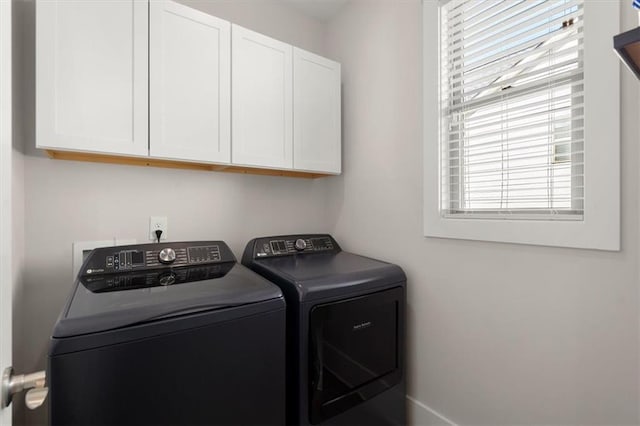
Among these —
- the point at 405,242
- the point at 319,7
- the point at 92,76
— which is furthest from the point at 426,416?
the point at 319,7

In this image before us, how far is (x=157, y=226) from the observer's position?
5.42 feet

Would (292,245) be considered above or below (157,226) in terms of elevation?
below

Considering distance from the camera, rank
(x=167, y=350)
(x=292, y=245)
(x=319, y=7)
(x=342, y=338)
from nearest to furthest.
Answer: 1. (x=167, y=350)
2. (x=342, y=338)
3. (x=292, y=245)
4. (x=319, y=7)

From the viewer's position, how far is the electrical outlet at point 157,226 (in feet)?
5.39

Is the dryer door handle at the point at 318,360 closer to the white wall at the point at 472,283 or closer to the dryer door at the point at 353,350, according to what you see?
the dryer door at the point at 353,350

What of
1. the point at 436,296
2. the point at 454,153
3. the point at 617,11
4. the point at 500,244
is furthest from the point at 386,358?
the point at 617,11

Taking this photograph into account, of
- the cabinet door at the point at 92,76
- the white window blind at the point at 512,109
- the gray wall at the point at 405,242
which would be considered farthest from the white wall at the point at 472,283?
the cabinet door at the point at 92,76

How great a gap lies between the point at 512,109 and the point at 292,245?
136cm

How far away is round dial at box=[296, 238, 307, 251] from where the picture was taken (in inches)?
75.3

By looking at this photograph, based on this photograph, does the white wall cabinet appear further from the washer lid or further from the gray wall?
the washer lid

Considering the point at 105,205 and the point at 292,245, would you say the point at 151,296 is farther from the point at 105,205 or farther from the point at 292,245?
the point at 292,245

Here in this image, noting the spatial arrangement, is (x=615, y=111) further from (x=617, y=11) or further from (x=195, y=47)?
(x=195, y=47)

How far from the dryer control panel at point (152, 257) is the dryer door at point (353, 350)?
2.10 feet

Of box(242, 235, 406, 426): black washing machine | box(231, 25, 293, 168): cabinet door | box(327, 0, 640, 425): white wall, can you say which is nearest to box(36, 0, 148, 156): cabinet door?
box(231, 25, 293, 168): cabinet door
